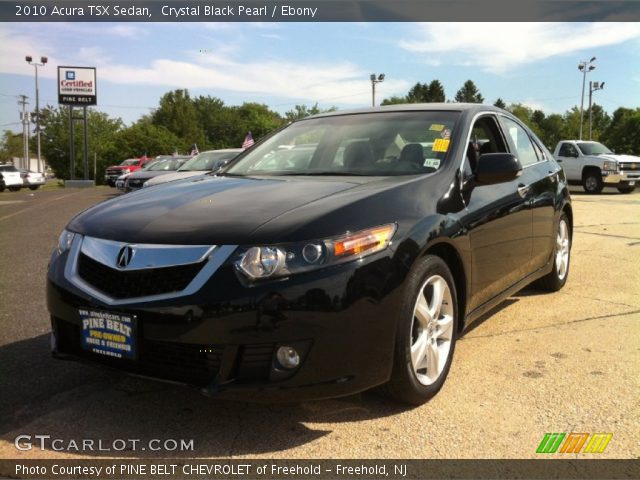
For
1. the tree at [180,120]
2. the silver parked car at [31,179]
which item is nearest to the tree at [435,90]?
the tree at [180,120]

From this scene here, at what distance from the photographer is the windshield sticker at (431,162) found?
134 inches

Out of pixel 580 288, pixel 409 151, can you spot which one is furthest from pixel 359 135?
pixel 580 288

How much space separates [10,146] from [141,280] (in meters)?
128

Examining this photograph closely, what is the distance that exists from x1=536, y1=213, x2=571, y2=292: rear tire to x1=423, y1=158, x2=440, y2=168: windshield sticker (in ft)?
6.77

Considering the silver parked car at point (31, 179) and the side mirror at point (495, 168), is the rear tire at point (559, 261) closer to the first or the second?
the side mirror at point (495, 168)

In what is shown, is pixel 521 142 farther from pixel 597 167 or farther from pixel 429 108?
pixel 597 167

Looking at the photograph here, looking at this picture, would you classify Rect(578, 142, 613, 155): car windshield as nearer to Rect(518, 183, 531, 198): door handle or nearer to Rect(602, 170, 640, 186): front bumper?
Rect(602, 170, 640, 186): front bumper

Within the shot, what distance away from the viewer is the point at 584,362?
355 centimetres

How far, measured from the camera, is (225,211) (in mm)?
2754

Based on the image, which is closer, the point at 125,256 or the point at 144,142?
the point at 125,256

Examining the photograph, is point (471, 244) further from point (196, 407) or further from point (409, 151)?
point (196, 407)

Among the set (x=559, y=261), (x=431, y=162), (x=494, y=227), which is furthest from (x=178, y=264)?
(x=559, y=261)

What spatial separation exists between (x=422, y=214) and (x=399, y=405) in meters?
0.95

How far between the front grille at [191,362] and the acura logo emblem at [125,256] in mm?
297
